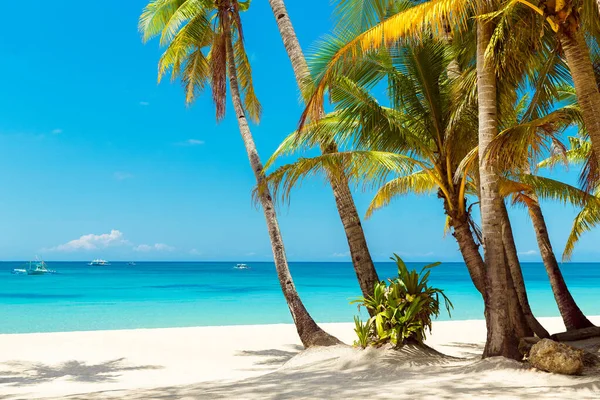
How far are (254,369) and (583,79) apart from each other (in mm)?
6950

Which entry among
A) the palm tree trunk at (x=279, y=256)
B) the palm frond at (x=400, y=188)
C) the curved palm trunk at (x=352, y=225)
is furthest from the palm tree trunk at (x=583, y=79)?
the palm tree trunk at (x=279, y=256)

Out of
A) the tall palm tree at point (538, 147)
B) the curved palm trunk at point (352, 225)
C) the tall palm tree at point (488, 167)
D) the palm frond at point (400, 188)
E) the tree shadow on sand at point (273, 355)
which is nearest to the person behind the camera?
the tall palm tree at point (538, 147)

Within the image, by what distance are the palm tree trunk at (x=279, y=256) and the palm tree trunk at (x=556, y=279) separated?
14.6 ft

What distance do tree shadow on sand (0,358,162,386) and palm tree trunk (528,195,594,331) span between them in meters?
7.66

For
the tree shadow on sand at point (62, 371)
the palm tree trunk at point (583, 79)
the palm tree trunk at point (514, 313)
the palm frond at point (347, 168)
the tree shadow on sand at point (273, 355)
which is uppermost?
the palm tree trunk at point (583, 79)

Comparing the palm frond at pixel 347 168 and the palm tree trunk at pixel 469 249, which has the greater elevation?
the palm frond at pixel 347 168

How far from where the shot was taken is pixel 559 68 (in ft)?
27.2

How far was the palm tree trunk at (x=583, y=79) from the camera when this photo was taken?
20.7ft

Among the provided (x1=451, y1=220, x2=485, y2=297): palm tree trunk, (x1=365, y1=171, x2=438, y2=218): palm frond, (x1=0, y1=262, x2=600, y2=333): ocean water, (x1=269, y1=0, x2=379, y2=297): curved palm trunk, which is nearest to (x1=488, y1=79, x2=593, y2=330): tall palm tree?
(x1=451, y1=220, x2=485, y2=297): palm tree trunk

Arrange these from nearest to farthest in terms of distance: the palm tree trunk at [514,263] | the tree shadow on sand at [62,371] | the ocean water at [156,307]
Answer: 1. the tree shadow on sand at [62,371]
2. the palm tree trunk at [514,263]
3. the ocean water at [156,307]

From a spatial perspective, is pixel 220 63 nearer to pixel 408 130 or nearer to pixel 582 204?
pixel 408 130

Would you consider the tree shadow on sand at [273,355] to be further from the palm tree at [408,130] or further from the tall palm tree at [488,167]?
the tall palm tree at [488,167]

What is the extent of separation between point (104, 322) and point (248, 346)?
48.0ft

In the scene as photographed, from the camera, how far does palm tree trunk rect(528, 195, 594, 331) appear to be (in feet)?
34.0
